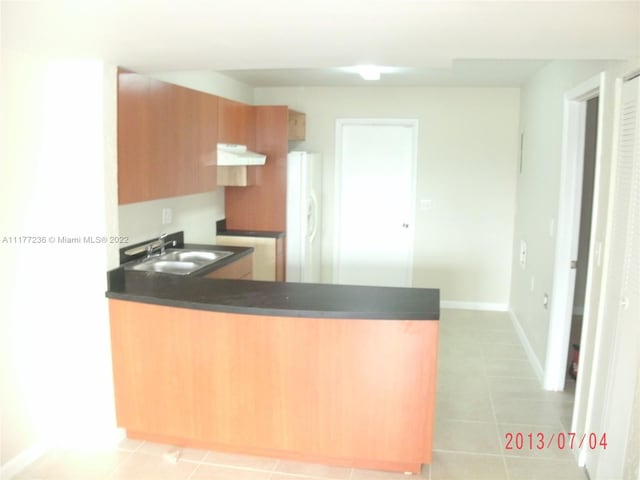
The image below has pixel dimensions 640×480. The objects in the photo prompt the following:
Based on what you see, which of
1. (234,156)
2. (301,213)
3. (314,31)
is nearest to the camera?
(314,31)

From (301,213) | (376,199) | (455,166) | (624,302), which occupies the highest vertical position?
(455,166)

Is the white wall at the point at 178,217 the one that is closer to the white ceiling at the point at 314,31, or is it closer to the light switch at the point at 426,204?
the white ceiling at the point at 314,31

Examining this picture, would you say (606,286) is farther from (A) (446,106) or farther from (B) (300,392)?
(A) (446,106)

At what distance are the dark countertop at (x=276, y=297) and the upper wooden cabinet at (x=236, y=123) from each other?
1565 millimetres

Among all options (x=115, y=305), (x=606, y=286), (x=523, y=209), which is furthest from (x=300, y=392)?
(x=523, y=209)

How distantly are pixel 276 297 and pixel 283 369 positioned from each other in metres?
0.36

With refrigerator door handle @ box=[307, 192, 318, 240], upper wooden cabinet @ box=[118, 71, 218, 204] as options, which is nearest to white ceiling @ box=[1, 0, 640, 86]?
upper wooden cabinet @ box=[118, 71, 218, 204]

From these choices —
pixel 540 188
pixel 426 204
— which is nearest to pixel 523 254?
pixel 540 188

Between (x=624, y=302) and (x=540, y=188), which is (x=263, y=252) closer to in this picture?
(x=540, y=188)

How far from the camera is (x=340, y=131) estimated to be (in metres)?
5.86

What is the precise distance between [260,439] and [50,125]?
189 centimetres

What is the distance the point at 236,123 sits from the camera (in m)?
4.61

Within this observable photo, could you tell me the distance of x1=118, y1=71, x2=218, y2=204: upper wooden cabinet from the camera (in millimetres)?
2932
